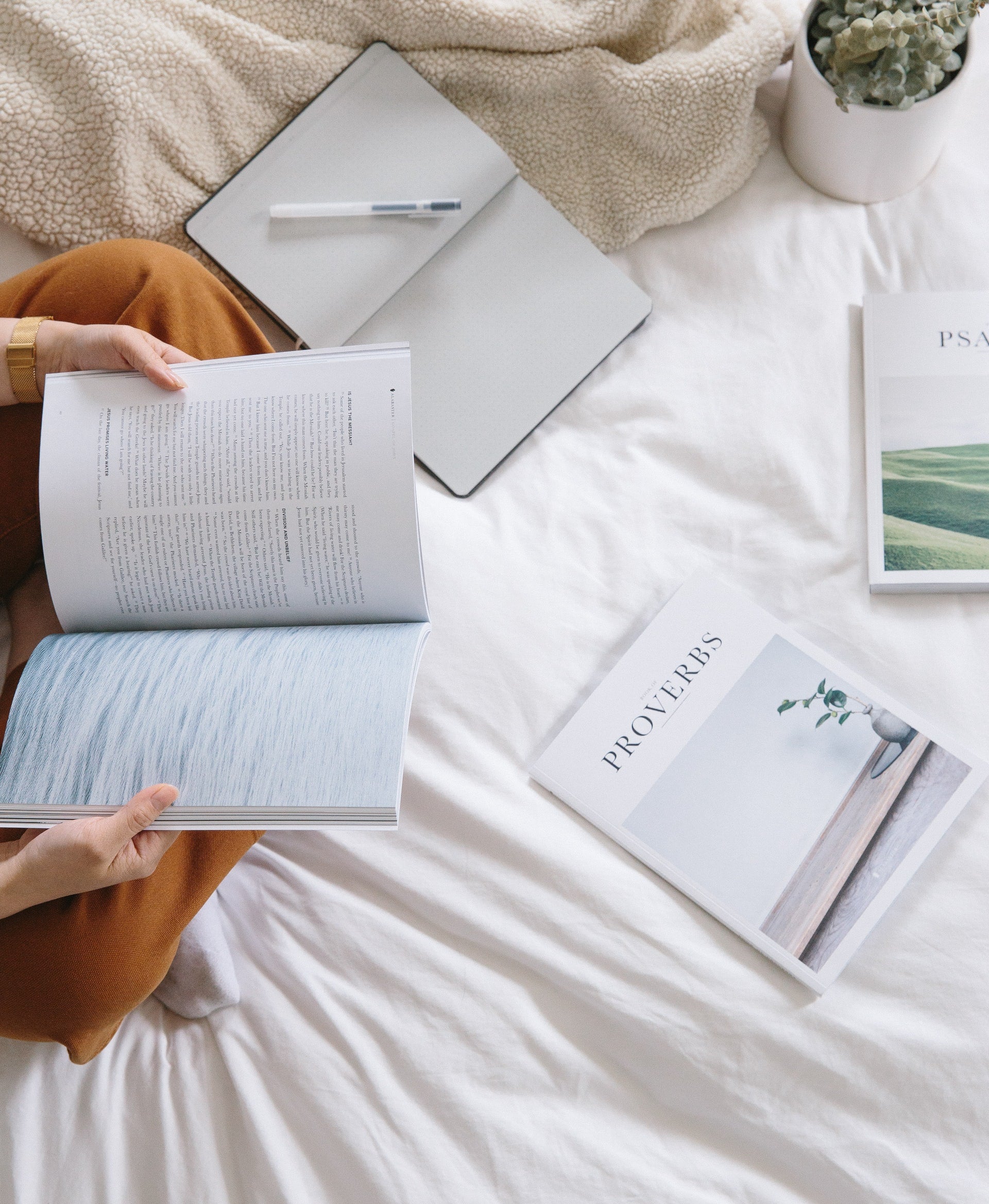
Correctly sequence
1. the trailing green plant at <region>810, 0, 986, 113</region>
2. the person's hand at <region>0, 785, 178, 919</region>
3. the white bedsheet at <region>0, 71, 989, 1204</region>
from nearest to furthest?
the person's hand at <region>0, 785, 178, 919</region>, the white bedsheet at <region>0, 71, 989, 1204</region>, the trailing green plant at <region>810, 0, 986, 113</region>

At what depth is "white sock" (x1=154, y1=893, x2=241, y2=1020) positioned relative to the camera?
683mm

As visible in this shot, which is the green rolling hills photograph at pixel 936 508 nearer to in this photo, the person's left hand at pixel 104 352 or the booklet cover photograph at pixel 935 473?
the booklet cover photograph at pixel 935 473

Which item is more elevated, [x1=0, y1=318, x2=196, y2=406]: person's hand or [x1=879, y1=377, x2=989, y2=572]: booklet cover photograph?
[x1=879, y1=377, x2=989, y2=572]: booklet cover photograph

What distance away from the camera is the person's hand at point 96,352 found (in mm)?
590

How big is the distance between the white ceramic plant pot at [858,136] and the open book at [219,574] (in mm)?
511

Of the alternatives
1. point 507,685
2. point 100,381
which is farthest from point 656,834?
point 100,381

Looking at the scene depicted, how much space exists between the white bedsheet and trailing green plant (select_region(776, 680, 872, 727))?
0.11ft

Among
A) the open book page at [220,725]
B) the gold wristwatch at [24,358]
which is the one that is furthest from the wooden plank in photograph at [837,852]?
the gold wristwatch at [24,358]

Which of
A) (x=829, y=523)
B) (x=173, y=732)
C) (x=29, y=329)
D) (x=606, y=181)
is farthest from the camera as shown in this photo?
(x=606, y=181)

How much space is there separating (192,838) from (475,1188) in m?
0.31

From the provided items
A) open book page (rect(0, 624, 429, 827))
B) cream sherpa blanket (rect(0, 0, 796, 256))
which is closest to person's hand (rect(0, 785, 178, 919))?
open book page (rect(0, 624, 429, 827))

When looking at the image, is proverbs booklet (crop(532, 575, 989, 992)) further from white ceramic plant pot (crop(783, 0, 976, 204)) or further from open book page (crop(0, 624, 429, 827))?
white ceramic plant pot (crop(783, 0, 976, 204))

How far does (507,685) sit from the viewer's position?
0.75 metres

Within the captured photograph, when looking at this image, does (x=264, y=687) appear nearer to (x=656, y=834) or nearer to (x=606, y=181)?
(x=656, y=834)
